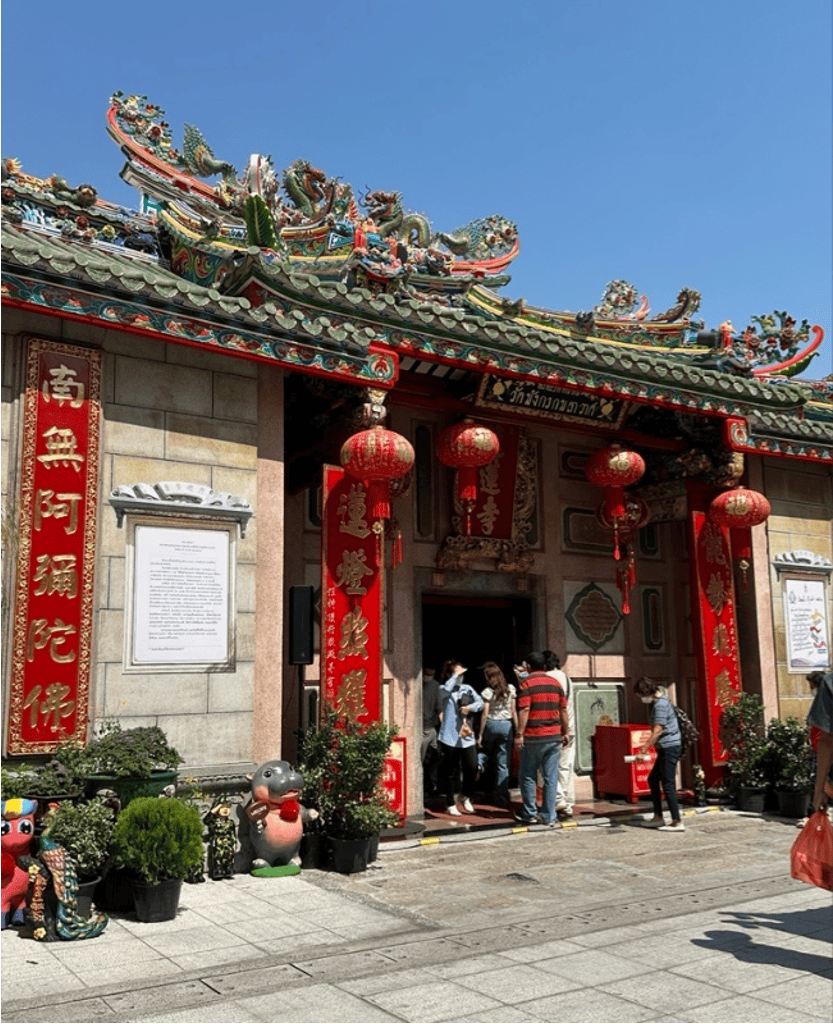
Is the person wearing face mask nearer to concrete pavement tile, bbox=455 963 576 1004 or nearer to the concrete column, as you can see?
the concrete column

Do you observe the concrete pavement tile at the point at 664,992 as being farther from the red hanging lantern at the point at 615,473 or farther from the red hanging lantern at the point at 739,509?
the red hanging lantern at the point at 739,509

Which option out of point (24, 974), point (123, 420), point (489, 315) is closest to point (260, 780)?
point (24, 974)

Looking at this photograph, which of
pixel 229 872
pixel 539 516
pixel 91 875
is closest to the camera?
pixel 91 875

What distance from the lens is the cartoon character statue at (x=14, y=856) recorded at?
16.5ft

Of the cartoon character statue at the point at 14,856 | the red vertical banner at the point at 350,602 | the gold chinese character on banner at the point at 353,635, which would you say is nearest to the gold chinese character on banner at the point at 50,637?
the cartoon character statue at the point at 14,856

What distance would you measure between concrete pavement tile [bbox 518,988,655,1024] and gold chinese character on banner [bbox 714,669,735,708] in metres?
6.07

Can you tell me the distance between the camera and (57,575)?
6.25 meters

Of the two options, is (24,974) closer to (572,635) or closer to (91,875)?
(91,875)

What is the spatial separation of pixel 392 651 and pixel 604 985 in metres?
5.01

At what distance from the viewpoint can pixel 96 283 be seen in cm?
635

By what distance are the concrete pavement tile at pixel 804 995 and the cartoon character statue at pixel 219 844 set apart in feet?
11.6

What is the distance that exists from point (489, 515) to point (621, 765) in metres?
2.88

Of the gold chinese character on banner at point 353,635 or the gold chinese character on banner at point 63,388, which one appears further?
the gold chinese character on banner at point 353,635

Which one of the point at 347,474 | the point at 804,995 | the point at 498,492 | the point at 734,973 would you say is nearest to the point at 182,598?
the point at 347,474
